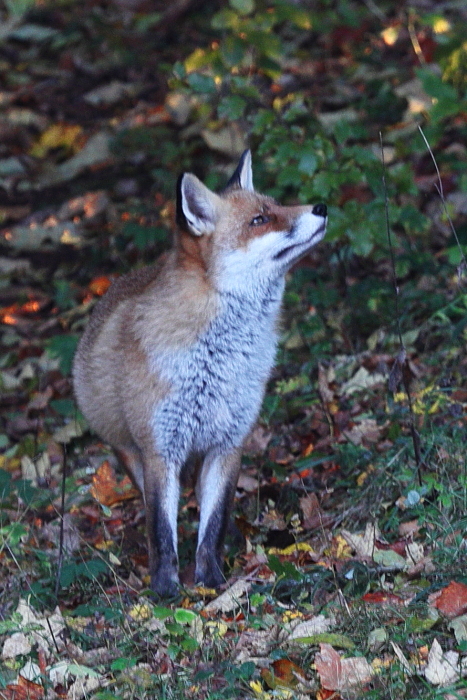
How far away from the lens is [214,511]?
493 centimetres

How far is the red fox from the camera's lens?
15.6 ft

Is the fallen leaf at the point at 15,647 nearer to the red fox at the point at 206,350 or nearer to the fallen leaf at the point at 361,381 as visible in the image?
the red fox at the point at 206,350

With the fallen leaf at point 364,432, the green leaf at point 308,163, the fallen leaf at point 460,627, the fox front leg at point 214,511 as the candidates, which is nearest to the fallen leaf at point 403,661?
the fallen leaf at point 460,627

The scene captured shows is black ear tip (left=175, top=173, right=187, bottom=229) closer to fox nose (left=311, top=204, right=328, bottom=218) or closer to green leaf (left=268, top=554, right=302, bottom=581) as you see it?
fox nose (left=311, top=204, right=328, bottom=218)

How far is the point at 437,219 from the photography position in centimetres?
820

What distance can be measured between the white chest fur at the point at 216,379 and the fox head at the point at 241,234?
0.13 metres

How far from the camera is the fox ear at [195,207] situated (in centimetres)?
475

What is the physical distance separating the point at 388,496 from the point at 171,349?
1.40 meters

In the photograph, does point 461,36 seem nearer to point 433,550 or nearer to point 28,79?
point 433,550

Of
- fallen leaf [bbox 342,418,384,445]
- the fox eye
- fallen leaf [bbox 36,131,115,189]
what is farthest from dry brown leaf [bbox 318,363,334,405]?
fallen leaf [bbox 36,131,115,189]

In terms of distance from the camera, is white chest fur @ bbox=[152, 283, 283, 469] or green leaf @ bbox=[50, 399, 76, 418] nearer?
white chest fur @ bbox=[152, 283, 283, 469]

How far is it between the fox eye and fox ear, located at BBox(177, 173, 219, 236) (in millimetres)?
212

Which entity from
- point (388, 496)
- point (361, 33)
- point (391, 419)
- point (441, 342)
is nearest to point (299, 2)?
point (361, 33)

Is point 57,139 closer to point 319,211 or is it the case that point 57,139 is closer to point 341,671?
point 319,211
